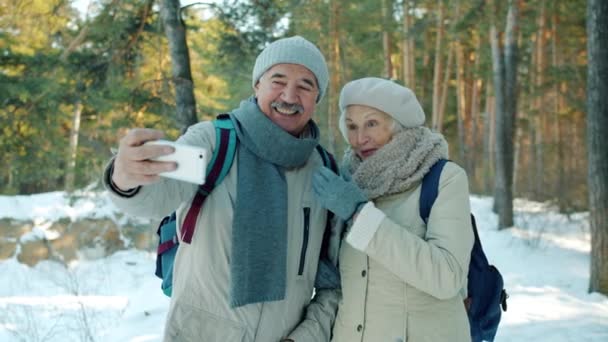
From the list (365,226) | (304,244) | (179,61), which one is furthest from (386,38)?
(365,226)

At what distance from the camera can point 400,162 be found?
2113mm

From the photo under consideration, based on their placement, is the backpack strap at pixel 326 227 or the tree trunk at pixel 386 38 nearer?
the backpack strap at pixel 326 227

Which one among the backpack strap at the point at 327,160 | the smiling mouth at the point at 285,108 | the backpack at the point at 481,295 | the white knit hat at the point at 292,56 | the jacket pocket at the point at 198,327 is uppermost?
the white knit hat at the point at 292,56

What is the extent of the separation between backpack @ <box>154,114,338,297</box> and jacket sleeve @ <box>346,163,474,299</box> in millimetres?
552

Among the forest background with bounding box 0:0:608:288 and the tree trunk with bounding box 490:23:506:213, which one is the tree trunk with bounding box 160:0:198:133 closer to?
the forest background with bounding box 0:0:608:288

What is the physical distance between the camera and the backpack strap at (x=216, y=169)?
1792mm

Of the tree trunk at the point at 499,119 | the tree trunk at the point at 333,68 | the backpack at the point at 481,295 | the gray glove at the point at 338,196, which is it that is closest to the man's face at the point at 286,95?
the gray glove at the point at 338,196

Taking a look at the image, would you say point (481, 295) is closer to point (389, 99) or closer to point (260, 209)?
point (389, 99)

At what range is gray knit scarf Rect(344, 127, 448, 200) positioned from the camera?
2.08 metres

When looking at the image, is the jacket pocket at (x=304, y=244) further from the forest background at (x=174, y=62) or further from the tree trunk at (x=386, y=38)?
the tree trunk at (x=386, y=38)

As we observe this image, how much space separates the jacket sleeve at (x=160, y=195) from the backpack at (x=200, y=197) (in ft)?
0.12

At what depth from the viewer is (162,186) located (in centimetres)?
164

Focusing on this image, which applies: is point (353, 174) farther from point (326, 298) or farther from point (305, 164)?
point (326, 298)

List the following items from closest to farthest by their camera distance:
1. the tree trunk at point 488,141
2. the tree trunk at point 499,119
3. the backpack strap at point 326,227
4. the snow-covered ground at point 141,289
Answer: the backpack strap at point 326,227 → the snow-covered ground at point 141,289 → the tree trunk at point 499,119 → the tree trunk at point 488,141
